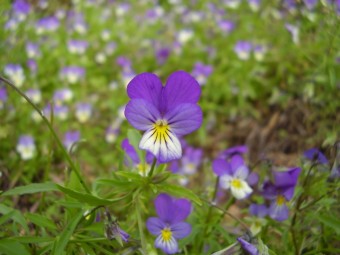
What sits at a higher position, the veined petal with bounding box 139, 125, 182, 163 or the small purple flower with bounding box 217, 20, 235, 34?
the small purple flower with bounding box 217, 20, 235, 34

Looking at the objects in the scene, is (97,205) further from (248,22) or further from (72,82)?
(248,22)

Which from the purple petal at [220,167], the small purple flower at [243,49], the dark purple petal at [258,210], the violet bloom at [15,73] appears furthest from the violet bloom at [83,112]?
the dark purple petal at [258,210]

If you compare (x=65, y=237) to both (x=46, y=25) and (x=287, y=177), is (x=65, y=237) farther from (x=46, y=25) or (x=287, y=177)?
(x=46, y=25)

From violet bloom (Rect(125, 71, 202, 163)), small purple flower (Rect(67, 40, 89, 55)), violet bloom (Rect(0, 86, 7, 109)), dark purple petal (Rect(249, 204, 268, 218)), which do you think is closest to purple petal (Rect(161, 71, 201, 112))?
violet bloom (Rect(125, 71, 202, 163))

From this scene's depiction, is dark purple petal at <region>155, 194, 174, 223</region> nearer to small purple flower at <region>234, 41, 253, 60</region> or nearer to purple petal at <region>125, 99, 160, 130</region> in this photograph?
purple petal at <region>125, 99, 160, 130</region>

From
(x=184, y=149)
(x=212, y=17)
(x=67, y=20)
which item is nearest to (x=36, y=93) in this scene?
(x=184, y=149)

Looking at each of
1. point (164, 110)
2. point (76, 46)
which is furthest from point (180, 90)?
point (76, 46)

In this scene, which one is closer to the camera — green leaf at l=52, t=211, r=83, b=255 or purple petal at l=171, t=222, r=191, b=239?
green leaf at l=52, t=211, r=83, b=255
